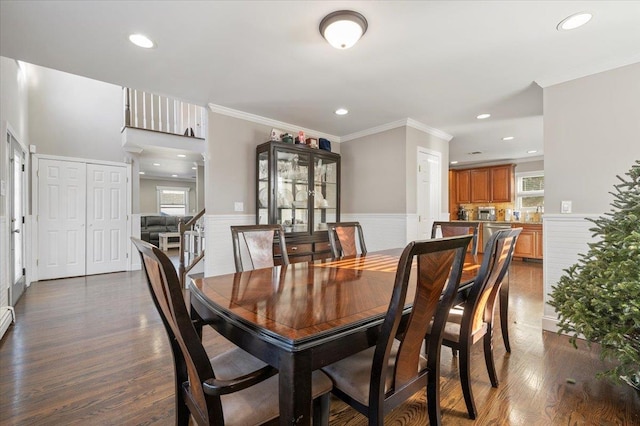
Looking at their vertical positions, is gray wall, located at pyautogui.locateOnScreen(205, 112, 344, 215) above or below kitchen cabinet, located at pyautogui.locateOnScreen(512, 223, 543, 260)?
above

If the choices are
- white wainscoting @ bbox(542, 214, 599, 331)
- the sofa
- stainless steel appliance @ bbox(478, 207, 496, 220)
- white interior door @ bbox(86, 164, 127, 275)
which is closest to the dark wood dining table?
white wainscoting @ bbox(542, 214, 599, 331)

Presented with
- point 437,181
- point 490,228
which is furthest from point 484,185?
point 437,181

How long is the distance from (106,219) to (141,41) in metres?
3.91

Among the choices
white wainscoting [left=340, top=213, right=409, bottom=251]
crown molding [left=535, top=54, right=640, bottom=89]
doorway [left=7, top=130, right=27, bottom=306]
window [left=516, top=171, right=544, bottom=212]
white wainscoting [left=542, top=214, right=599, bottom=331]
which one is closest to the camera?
crown molding [left=535, top=54, right=640, bottom=89]

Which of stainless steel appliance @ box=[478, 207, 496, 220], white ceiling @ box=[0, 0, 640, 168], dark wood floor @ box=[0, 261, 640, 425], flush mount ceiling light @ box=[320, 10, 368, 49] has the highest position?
white ceiling @ box=[0, 0, 640, 168]

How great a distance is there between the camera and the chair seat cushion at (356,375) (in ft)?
3.60

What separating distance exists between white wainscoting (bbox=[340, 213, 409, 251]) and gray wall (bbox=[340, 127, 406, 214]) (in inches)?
3.7

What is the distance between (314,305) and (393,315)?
0.32m

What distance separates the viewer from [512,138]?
488 cm

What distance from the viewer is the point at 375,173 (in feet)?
14.4

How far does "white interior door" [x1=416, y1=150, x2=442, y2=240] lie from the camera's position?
420cm

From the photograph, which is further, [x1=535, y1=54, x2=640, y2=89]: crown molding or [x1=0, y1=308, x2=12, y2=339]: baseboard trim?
[x1=0, y1=308, x2=12, y2=339]: baseboard trim

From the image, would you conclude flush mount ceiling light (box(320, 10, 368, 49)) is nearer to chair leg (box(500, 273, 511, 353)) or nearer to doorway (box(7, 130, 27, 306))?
chair leg (box(500, 273, 511, 353))

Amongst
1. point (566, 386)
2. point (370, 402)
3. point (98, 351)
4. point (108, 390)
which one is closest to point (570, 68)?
point (566, 386)
